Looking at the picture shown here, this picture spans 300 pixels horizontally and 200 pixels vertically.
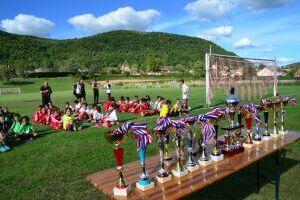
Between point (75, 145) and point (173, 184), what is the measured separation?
631 cm

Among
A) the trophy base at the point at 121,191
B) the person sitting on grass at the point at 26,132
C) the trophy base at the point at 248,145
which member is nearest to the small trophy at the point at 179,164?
the trophy base at the point at 121,191

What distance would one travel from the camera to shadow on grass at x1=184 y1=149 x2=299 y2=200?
607 cm

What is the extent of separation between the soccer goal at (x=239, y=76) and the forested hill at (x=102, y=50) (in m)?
92.5

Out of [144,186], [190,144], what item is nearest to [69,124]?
[190,144]

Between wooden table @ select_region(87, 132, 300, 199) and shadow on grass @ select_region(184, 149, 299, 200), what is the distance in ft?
3.34

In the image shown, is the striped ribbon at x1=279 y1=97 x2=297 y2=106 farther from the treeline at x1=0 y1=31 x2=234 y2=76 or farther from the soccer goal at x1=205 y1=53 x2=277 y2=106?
the treeline at x1=0 y1=31 x2=234 y2=76

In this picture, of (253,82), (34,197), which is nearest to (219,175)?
(34,197)

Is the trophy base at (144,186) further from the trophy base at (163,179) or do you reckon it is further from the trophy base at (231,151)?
the trophy base at (231,151)

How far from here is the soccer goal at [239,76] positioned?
1862 cm

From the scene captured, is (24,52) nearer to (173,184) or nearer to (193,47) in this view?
(193,47)

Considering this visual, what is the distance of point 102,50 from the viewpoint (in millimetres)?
170625

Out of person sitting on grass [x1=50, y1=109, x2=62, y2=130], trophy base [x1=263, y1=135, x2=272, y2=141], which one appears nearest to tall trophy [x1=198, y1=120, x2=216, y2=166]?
trophy base [x1=263, y1=135, x2=272, y2=141]

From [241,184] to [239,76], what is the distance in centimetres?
1563

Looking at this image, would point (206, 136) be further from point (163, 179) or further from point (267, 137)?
point (267, 137)
